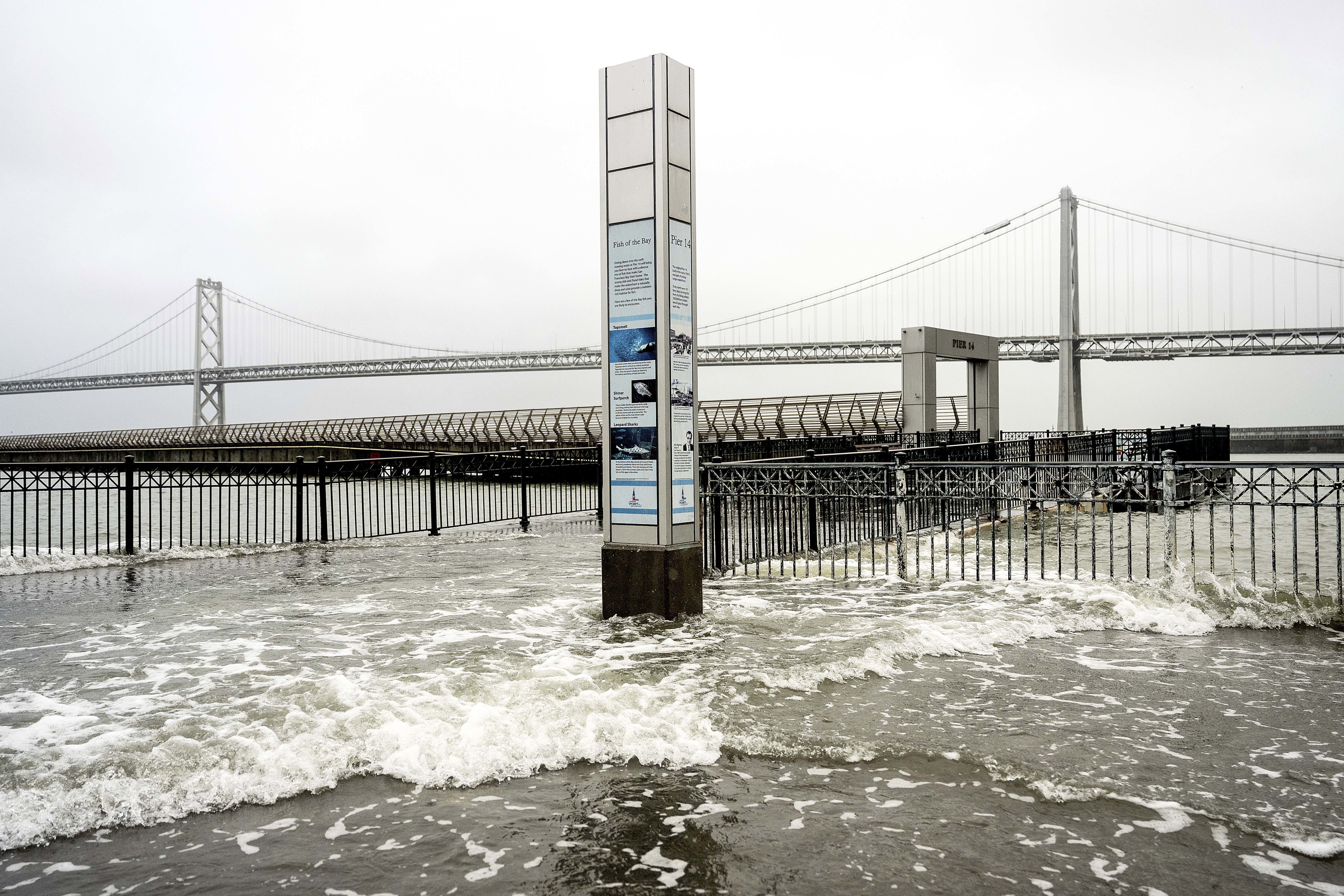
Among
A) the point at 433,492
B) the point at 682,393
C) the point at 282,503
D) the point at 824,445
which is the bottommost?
the point at 282,503

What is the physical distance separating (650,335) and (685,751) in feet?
13.7

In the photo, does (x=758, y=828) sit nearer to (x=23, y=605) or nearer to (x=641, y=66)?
(x=641, y=66)

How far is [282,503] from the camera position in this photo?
797 inches

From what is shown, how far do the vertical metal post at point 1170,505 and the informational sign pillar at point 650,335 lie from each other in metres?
4.71

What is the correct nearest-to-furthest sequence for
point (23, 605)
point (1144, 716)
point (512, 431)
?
point (1144, 716), point (23, 605), point (512, 431)

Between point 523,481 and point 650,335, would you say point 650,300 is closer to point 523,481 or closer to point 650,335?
point 650,335

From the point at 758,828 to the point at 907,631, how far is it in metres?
3.84

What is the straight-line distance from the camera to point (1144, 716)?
16.6ft

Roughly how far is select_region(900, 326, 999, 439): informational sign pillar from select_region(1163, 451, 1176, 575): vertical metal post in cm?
1312

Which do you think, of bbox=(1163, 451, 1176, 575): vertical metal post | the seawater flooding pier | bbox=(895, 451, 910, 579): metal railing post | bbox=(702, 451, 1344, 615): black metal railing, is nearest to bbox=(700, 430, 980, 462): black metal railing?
the seawater flooding pier

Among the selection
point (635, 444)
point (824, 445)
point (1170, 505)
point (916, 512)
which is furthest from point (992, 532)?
point (635, 444)

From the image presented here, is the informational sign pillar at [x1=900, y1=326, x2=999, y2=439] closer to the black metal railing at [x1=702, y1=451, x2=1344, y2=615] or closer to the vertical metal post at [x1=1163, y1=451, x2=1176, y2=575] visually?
the black metal railing at [x1=702, y1=451, x2=1344, y2=615]

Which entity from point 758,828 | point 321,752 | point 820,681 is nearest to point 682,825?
point 758,828

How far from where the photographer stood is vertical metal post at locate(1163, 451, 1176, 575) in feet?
29.2
